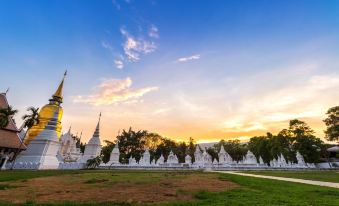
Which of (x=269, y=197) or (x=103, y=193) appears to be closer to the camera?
(x=269, y=197)

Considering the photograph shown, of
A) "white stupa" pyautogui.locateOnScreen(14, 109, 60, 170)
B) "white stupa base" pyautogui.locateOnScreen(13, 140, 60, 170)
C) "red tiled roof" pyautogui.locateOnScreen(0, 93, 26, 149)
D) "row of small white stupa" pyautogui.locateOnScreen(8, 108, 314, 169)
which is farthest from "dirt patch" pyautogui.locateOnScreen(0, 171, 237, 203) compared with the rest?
"white stupa base" pyautogui.locateOnScreen(13, 140, 60, 170)

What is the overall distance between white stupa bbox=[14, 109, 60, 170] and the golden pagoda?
10.1 ft

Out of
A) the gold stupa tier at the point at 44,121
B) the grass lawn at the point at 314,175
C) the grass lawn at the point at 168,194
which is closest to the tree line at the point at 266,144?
the gold stupa tier at the point at 44,121

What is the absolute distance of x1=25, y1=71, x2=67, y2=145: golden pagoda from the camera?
40.2 metres

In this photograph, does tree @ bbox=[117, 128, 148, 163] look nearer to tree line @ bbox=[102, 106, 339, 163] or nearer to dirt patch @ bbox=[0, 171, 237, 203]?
tree line @ bbox=[102, 106, 339, 163]

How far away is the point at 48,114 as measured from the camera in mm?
43438

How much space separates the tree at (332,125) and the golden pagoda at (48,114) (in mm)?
50633

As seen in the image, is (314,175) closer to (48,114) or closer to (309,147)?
(309,147)

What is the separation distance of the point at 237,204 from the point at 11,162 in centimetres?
3828

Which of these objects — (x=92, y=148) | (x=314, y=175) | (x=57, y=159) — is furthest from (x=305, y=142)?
(x=57, y=159)

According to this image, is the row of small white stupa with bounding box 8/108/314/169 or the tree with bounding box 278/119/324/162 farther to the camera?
the tree with bounding box 278/119/324/162

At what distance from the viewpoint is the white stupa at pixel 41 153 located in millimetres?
32609

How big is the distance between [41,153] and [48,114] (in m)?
11.1

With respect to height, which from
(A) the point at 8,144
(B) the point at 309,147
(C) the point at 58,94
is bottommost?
(A) the point at 8,144
